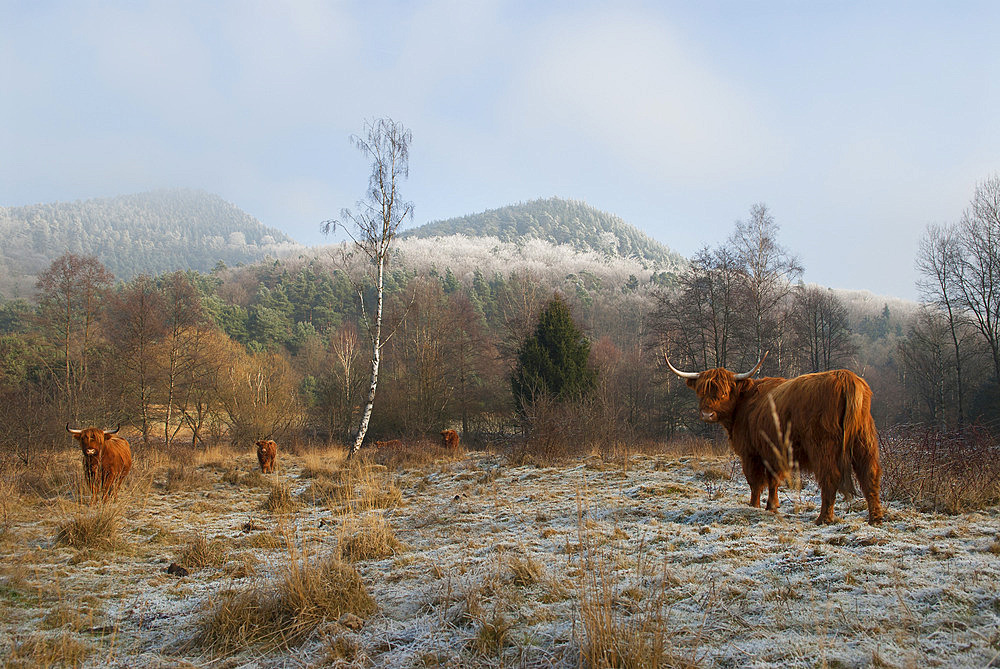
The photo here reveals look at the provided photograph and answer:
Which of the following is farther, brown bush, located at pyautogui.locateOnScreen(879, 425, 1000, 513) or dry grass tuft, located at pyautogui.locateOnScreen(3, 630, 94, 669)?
brown bush, located at pyautogui.locateOnScreen(879, 425, 1000, 513)

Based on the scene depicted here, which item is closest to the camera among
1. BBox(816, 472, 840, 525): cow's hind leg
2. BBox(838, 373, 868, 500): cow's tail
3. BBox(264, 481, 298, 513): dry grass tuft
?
BBox(838, 373, 868, 500): cow's tail

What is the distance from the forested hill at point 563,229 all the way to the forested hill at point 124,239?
6203 cm

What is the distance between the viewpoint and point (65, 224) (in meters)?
154

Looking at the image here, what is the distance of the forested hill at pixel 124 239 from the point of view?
4596 inches

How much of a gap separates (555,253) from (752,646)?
128257 millimetres

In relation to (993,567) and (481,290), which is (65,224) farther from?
(993,567)

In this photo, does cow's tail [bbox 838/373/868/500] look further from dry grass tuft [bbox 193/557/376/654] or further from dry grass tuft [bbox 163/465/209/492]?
dry grass tuft [bbox 163/465/209/492]

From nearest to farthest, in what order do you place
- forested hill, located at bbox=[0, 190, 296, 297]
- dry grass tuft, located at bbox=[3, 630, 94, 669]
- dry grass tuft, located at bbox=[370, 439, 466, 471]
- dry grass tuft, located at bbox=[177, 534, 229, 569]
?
1. dry grass tuft, located at bbox=[3, 630, 94, 669]
2. dry grass tuft, located at bbox=[177, 534, 229, 569]
3. dry grass tuft, located at bbox=[370, 439, 466, 471]
4. forested hill, located at bbox=[0, 190, 296, 297]

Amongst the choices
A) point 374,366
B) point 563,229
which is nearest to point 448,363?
point 374,366

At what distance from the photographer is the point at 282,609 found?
3217 mm

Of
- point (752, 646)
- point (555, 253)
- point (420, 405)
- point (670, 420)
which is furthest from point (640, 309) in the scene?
point (555, 253)

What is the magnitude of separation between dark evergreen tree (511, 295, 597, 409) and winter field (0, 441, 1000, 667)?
1424cm

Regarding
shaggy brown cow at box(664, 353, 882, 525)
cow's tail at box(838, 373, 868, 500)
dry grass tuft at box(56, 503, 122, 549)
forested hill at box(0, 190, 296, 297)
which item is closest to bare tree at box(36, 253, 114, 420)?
dry grass tuft at box(56, 503, 122, 549)

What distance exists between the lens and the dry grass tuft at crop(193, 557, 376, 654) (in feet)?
9.80
